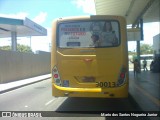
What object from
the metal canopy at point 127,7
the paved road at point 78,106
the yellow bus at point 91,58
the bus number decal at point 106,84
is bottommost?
the paved road at point 78,106

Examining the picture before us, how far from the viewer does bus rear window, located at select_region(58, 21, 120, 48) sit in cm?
1085

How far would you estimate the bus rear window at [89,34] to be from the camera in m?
10.9

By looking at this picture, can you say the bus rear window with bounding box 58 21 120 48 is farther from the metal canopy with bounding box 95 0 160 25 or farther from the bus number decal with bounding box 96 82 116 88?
the metal canopy with bounding box 95 0 160 25

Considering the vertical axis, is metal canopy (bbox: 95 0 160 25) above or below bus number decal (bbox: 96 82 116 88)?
above

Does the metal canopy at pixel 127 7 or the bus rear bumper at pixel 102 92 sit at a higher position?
the metal canopy at pixel 127 7

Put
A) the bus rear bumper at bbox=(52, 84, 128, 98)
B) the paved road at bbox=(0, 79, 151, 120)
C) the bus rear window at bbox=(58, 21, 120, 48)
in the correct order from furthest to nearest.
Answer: the bus rear window at bbox=(58, 21, 120, 48) < the paved road at bbox=(0, 79, 151, 120) < the bus rear bumper at bbox=(52, 84, 128, 98)

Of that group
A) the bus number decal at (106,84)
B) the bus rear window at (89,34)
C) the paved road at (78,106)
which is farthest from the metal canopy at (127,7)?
the bus number decal at (106,84)

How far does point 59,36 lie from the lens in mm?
11125

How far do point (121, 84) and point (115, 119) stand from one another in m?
1.60

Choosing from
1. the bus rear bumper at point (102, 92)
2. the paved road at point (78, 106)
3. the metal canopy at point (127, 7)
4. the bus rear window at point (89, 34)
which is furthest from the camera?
the metal canopy at point (127, 7)

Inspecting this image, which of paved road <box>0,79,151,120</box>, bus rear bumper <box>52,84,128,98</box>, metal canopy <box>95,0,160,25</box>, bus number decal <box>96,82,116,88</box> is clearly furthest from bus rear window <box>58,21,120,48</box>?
metal canopy <box>95,0,160,25</box>

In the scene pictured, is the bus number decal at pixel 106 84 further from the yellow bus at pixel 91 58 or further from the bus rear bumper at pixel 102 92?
the bus rear bumper at pixel 102 92

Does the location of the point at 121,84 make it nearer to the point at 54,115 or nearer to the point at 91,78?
the point at 91,78

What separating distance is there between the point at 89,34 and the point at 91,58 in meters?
0.83
